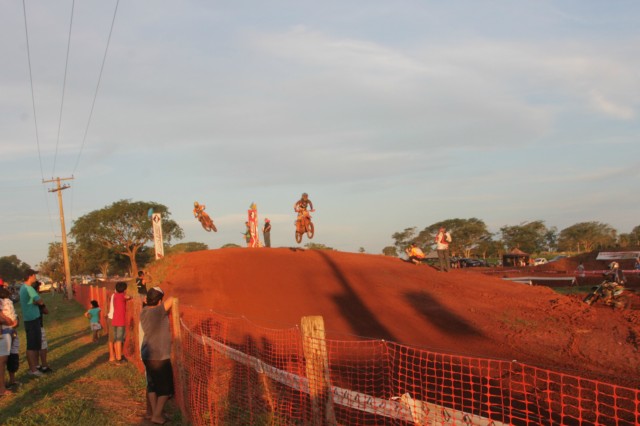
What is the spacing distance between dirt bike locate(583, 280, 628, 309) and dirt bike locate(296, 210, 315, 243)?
10.7 meters

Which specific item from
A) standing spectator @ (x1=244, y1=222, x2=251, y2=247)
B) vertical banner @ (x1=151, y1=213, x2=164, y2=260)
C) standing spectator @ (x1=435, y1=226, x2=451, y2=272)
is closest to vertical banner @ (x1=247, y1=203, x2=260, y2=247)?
standing spectator @ (x1=244, y1=222, x2=251, y2=247)

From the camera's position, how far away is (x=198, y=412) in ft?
22.1

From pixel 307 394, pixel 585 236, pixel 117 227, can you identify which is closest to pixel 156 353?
pixel 307 394

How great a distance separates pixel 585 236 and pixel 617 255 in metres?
52.5

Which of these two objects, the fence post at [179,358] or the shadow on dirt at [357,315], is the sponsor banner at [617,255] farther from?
the fence post at [179,358]

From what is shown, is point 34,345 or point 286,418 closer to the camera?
point 286,418

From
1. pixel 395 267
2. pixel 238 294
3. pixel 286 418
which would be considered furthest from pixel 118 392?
pixel 395 267

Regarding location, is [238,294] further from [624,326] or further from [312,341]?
[312,341]

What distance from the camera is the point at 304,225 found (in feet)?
73.1

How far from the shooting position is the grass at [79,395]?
738cm

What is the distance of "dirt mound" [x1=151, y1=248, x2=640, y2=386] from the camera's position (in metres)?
12.8

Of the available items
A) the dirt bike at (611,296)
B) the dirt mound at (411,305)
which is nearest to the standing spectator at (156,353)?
the dirt mound at (411,305)

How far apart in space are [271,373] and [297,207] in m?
16.2

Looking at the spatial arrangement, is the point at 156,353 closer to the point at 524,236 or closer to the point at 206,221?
the point at 206,221
